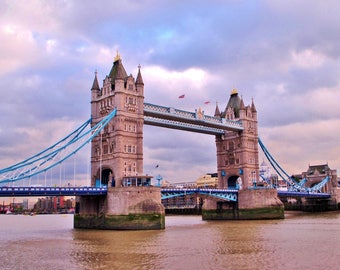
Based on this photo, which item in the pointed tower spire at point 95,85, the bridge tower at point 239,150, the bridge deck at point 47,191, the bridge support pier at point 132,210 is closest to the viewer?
the bridge deck at point 47,191

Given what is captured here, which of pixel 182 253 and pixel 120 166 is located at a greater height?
pixel 120 166

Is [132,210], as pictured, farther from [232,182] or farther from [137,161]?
[232,182]

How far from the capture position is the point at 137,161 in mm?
58812

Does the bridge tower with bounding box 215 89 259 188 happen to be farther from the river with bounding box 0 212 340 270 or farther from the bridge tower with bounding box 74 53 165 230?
the river with bounding box 0 212 340 270

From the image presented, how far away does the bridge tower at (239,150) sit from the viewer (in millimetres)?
79000

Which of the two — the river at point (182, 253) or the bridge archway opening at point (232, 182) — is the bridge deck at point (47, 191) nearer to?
the river at point (182, 253)

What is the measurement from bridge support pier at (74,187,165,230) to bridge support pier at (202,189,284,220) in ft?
78.7

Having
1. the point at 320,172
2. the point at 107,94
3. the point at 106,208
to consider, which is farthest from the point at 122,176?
the point at 320,172

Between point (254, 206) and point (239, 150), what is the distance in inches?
480

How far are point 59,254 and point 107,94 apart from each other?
3276 centimetres

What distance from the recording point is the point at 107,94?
6009cm

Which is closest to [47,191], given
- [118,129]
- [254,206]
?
[118,129]

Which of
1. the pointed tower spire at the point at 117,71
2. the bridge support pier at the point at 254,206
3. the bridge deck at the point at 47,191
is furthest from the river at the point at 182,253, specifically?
the bridge support pier at the point at 254,206

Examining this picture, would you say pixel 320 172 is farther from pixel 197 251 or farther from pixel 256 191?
pixel 197 251
